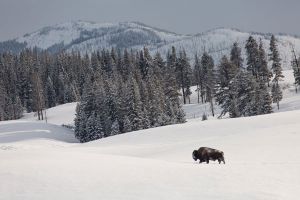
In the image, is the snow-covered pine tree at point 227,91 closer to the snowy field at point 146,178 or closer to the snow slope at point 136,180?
the snowy field at point 146,178

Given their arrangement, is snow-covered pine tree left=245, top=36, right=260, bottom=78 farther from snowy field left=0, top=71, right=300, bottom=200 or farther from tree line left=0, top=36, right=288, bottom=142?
snowy field left=0, top=71, right=300, bottom=200

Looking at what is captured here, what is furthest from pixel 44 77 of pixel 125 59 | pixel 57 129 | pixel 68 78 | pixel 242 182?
pixel 242 182

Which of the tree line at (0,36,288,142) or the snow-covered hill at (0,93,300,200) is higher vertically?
the tree line at (0,36,288,142)

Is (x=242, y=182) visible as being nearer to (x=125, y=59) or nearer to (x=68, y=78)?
(x=125, y=59)

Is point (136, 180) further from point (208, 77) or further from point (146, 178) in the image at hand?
point (208, 77)

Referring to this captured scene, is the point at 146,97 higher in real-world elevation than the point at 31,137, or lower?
higher

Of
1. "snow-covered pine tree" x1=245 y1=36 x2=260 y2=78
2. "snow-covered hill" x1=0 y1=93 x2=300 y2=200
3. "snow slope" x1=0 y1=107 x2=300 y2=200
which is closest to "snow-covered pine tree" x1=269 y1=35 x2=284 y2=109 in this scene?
"snow-covered pine tree" x1=245 y1=36 x2=260 y2=78

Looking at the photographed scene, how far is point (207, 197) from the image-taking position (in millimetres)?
15281

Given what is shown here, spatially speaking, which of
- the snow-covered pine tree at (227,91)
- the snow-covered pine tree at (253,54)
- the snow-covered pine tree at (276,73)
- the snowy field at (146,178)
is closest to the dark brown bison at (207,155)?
the snowy field at (146,178)

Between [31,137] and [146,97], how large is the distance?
74.7 feet

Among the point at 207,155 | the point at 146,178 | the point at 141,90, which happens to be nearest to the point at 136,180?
the point at 146,178

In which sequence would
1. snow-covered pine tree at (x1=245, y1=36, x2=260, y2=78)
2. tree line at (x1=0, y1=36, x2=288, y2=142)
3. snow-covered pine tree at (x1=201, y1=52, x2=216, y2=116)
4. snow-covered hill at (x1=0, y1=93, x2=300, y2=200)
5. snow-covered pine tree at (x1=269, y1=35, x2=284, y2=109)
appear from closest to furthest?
snow-covered hill at (x1=0, y1=93, x2=300, y2=200) → tree line at (x1=0, y1=36, x2=288, y2=142) → snow-covered pine tree at (x1=269, y1=35, x2=284, y2=109) → snow-covered pine tree at (x1=201, y1=52, x2=216, y2=116) → snow-covered pine tree at (x1=245, y1=36, x2=260, y2=78)

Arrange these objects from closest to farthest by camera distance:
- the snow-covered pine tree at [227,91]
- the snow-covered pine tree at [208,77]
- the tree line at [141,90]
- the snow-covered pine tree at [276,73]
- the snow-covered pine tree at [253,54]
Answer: the snow-covered pine tree at [227,91], the tree line at [141,90], the snow-covered pine tree at [276,73], the snow-covered pine tree at [208,77], the snow-covered pine tree at [253,54]

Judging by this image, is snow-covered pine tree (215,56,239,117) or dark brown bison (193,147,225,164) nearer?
dark brown bison (193,147,225,164)
